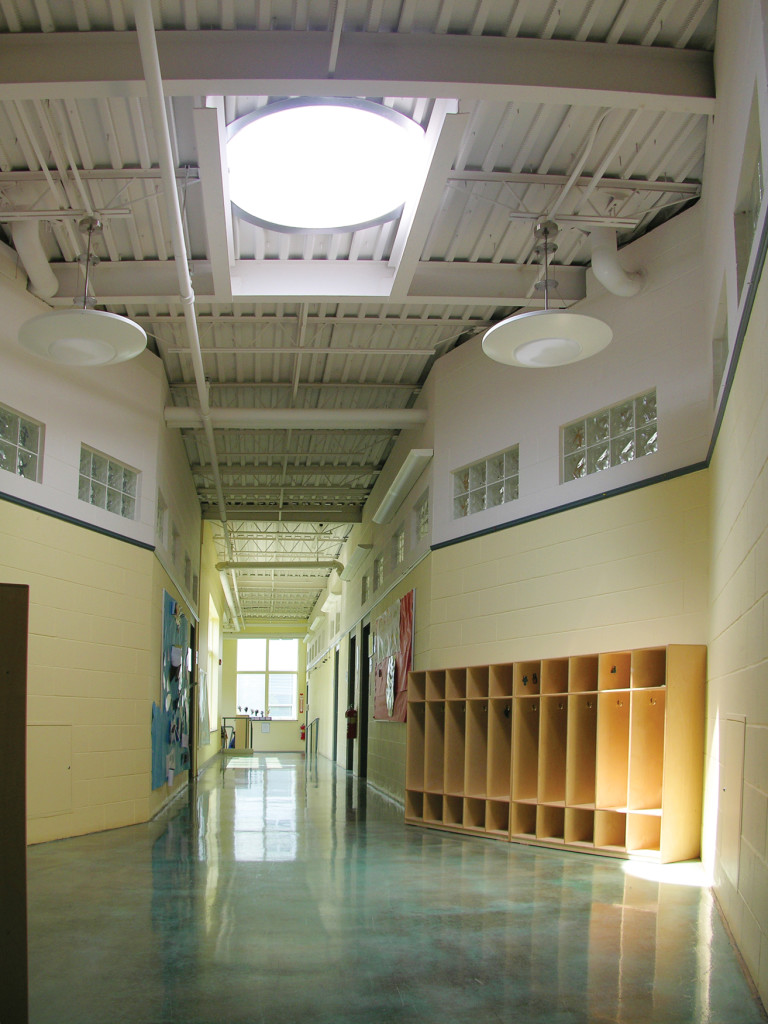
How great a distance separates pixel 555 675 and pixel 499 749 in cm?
112

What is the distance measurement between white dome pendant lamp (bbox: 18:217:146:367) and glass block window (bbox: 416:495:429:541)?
18.3 feet

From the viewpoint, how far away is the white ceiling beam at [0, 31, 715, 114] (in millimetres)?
5484

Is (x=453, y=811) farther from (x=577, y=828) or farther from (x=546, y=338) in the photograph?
(x=546, y=338)

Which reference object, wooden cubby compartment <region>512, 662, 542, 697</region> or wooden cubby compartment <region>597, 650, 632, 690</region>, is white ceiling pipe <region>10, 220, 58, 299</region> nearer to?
wooden cubby compartment <region>512, 662, 542, 697</region>

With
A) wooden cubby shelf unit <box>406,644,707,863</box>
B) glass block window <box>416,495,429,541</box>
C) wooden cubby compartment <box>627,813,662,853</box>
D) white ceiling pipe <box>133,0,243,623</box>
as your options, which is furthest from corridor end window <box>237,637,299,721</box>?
wooden cubby compartment <box>627,813,662,853</box>

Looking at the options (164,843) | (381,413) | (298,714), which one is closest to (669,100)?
(381,413)

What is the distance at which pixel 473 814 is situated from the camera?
9016mm

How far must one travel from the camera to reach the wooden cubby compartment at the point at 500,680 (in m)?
8.83

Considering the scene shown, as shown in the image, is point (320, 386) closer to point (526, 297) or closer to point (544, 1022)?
point (526, 297)

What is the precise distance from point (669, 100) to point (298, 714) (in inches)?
1386

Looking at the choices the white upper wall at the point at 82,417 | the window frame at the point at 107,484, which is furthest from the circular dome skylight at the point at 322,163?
the window frame at the point at 107,484

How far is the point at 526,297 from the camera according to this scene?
8.67 metres

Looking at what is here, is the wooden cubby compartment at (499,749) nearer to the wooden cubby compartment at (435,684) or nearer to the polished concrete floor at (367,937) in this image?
the polished concrete floor at (367,937)

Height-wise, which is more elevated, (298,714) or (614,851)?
(614,851)
